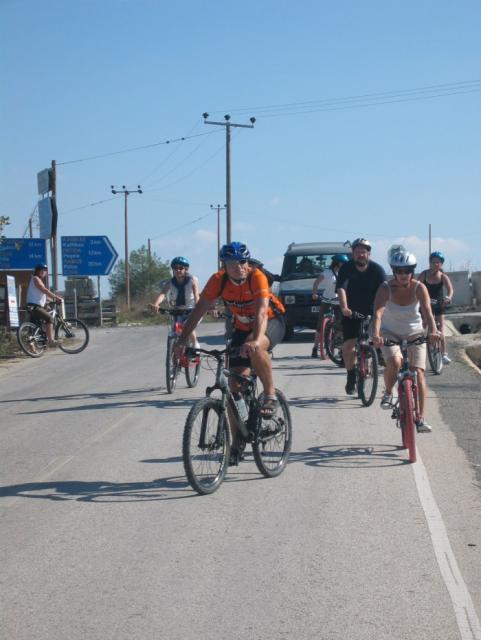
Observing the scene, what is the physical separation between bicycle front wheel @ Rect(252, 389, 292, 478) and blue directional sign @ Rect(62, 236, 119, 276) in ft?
107

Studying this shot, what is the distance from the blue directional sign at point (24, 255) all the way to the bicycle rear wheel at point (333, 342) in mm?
14430

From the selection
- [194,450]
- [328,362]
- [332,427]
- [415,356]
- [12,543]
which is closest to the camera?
[12,543]

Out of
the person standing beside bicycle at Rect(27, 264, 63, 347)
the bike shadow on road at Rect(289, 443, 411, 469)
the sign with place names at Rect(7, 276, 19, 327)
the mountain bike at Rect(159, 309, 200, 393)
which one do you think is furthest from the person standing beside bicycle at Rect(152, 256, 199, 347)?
the sign with place names at Rect(7, 276, 19, 327)

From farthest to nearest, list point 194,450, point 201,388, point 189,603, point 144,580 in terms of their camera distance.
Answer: point 201,388 → point 194,450 → point 144,580 → point 189,603

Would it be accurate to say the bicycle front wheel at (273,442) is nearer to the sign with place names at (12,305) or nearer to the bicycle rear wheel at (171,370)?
the bicycle rear wheel at (171,370)

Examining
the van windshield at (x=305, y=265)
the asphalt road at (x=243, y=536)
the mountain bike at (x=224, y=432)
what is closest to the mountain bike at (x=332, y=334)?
the asphalt road at (x=243, y=536)

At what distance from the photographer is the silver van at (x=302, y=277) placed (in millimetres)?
23359

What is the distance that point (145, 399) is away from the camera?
13258 mm

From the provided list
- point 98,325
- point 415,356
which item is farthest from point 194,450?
point 98,325

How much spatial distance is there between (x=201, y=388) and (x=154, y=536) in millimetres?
7967

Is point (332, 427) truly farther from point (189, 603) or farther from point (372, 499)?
point (189, 603)

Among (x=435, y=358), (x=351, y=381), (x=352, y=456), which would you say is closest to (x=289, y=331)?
(x=435, y=358)

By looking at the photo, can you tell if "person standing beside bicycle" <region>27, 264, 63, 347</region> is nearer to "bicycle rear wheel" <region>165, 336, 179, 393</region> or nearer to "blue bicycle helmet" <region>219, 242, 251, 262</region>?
"bicycle rear wheel" <region>165, 336, 179, 393</region>

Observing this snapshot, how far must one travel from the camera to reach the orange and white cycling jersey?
782 cm
